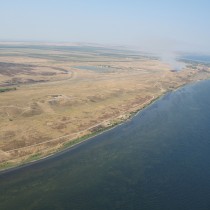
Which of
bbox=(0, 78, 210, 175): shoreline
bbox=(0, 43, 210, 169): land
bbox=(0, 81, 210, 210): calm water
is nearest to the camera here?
bbox=(0, 81, 210, 210): calm water

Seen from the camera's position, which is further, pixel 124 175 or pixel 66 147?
pixel 66 147

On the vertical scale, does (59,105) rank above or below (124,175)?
above

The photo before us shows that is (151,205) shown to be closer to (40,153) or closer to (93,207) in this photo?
(93,207)

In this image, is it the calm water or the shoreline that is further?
the shoreline

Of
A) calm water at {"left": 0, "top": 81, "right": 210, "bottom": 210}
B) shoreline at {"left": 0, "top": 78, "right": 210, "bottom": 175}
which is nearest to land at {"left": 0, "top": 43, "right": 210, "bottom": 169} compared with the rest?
shoreline at {"left": 0, "top": 78, "right": 210, "bottom": 175}

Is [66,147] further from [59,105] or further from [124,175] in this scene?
[59,105]

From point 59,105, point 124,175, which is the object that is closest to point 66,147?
point 124,175

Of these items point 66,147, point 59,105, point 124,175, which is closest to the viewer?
point 124,175

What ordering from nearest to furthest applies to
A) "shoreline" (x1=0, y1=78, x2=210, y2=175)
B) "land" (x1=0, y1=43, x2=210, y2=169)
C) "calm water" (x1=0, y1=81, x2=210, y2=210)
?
"calm water" (x1=0, y1=81, x2=210, y2=210) < "shoreline" (x1=0, y1=78, x2=210, y2=175) < "land" (x1=0, y1=43, x2=210, y2=169)

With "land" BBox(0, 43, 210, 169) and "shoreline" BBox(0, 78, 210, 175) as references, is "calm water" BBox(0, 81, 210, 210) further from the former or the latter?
"land" BBox(0, 43, 210, 169)

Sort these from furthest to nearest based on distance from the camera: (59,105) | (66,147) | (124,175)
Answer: (59,105) < (66,147) < (124,175)
